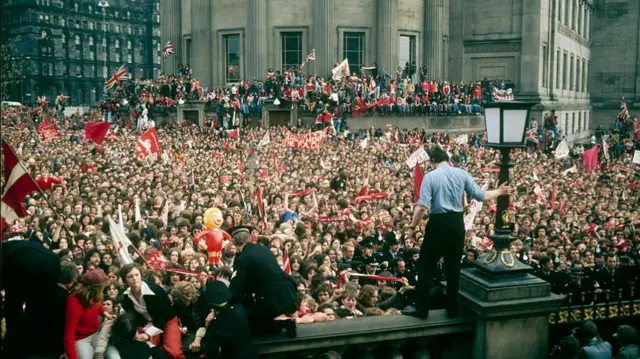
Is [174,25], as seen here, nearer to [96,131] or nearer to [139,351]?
[96,131]

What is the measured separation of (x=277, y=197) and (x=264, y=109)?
73.9 ft

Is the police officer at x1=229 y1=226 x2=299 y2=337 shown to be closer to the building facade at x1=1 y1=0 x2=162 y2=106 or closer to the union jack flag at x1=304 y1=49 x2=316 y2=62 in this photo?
the union jack flag at x1=304 y1=49 x2=316 y2=62

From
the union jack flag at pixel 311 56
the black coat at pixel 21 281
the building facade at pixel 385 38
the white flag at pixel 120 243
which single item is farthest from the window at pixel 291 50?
the black coat at pixel 21 281

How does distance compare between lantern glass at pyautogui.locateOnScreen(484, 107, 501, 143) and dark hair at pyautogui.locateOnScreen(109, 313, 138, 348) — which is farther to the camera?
lantern glass at pyautogui.locateOnScreen(484, 107, 501, 143)

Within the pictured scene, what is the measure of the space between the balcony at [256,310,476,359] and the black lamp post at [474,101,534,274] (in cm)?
68

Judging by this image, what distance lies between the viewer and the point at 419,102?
4044cm

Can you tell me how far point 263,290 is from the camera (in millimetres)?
5984

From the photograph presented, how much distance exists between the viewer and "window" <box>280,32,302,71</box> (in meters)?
47.2

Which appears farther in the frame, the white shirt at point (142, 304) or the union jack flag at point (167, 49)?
the union jack flag at point (167, 49)

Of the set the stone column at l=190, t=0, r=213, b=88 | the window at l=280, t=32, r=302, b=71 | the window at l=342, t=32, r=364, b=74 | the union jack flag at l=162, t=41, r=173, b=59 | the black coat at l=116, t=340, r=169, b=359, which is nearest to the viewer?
the black coat at l=116, t=340, r=169, b=359

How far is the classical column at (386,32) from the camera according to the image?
4603cm

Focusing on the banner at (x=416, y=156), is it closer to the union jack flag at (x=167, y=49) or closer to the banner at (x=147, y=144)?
the banner at (x=147, y=144)

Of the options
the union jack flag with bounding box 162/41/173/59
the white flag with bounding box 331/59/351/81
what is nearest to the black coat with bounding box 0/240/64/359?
the white flag with bounding box 331/59/351/81

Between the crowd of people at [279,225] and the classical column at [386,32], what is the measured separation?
10.6 metres
